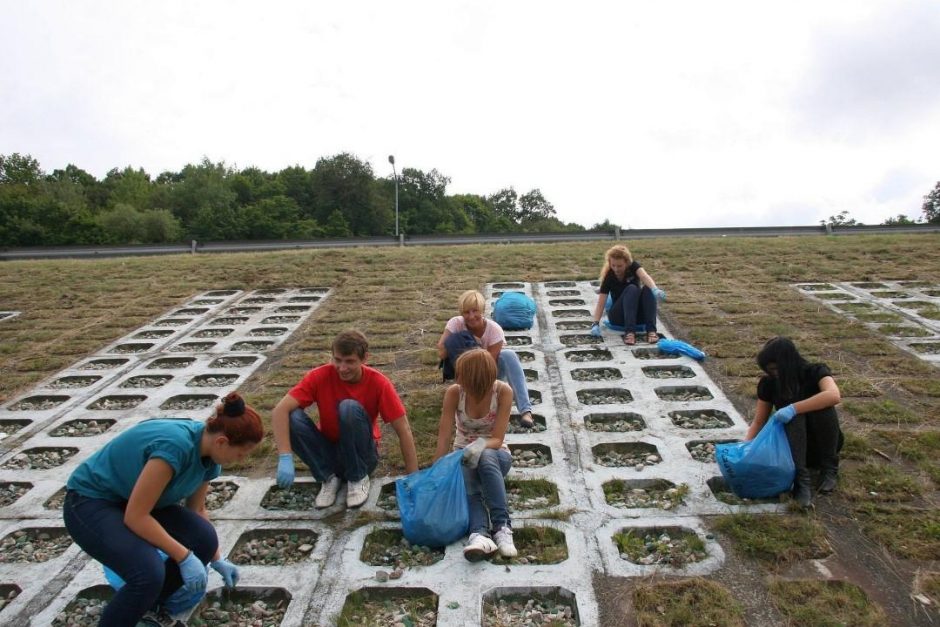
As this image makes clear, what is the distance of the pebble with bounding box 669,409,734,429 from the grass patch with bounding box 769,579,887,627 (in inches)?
61.6

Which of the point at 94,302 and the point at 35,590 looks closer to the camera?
the point at 35,590

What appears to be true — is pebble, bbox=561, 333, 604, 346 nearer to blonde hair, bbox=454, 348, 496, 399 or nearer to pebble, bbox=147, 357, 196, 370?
blonde hair, bbox=454, 348, 496, 399

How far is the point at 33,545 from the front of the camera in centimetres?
320

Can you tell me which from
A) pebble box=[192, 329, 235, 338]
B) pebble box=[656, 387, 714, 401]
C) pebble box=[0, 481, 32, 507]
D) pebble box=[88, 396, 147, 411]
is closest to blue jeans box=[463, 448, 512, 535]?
pebble box=[656, 387, 714, 401]

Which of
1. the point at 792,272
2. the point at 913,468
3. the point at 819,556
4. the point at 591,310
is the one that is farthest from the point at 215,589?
the point at 792,272

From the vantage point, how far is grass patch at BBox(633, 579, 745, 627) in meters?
2.45

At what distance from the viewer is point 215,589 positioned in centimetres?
276

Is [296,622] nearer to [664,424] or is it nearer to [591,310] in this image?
[664,424]

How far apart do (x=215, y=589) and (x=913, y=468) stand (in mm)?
3625

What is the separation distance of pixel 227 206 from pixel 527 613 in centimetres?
4062

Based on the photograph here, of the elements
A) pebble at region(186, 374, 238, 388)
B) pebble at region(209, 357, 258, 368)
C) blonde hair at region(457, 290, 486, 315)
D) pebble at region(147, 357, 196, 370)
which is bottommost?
pebble at region(186, 374, 238, 388)

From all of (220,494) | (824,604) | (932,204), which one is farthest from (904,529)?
(932,204)

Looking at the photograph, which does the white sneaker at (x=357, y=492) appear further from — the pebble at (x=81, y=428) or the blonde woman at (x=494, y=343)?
the pebble at (x=81, y=428)

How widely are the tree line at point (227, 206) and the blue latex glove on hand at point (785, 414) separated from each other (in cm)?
3136
